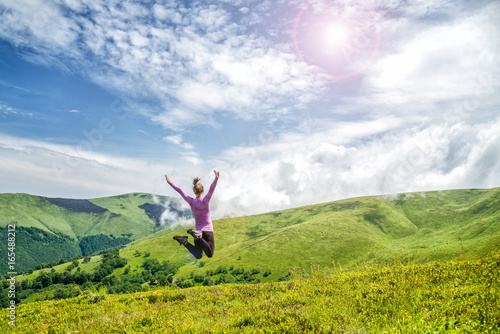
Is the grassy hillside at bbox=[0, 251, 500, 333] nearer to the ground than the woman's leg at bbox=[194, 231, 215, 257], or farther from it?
nearer to the ground

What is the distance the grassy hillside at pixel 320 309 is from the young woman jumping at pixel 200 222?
1.91m

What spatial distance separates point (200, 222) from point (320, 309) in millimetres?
5969

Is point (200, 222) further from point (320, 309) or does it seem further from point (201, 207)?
point (320, 309)

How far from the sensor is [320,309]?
23.4 feet

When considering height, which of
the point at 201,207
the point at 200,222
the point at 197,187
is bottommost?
the point at 200,222

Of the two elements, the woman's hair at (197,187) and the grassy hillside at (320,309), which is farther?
the woman's hair at (197,187)

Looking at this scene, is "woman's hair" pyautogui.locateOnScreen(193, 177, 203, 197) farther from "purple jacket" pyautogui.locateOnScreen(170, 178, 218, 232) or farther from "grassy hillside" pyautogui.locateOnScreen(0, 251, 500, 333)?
"grassy hillside" pyautogui.locateOnScreen(0, 251, 500, 333)

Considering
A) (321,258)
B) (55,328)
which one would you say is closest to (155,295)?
(55,328)

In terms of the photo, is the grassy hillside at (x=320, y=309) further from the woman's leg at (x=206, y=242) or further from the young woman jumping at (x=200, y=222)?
the young woman jumping at (x=200, y=222)

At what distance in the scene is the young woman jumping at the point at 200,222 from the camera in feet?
35.2

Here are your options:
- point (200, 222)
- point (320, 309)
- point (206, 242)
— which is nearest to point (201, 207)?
point (200, 222)

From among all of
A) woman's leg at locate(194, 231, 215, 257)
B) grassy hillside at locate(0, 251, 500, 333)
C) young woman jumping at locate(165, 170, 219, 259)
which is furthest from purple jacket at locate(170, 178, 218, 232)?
grassy hillside at locate(0, 251, 500, 333)

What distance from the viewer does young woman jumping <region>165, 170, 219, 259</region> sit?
10.7 metres

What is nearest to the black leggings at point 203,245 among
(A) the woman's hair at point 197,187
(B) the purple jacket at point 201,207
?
(B) the purple jacket at point 201,207
